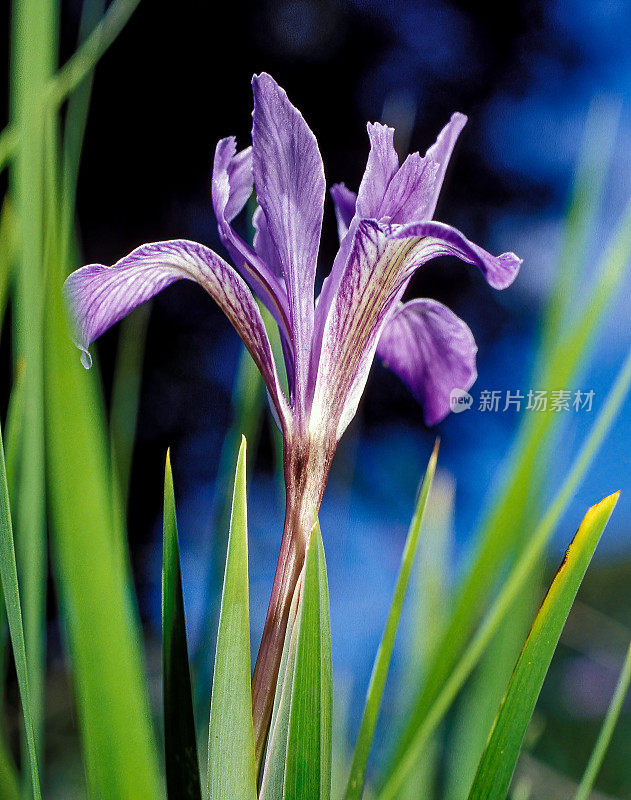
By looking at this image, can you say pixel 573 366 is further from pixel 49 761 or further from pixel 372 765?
pixel 49 761

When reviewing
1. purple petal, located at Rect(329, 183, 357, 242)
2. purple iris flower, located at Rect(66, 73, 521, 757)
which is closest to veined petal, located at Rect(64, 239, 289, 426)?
purple iris flower, located at Rect(66, 73, 521, 757)

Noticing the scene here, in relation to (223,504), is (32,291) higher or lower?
higher

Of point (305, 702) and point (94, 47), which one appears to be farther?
point (94, 47)

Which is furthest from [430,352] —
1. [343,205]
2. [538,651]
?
[538,651]

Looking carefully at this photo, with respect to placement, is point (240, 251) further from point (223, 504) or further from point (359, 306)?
point (223, 504)

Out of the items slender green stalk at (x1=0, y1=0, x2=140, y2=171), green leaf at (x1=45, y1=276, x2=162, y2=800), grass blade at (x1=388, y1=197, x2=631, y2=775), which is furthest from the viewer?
slender green stalk at (x1=0, y1=0, x2=140, y2=171)

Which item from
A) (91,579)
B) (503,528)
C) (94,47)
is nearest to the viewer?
(91,579)

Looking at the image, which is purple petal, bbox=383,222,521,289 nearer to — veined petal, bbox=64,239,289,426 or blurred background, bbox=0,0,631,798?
veined petal, bbox=64,239,289,426
